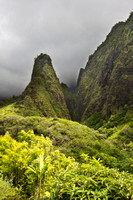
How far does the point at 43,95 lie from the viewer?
129 metres

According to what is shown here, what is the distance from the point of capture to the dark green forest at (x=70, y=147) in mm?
3863

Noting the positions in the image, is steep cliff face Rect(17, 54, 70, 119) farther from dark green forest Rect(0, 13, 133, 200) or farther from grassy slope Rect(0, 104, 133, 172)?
grassy slope Rect(0, 104, 133, 172)

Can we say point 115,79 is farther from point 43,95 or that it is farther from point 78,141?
point 78,141

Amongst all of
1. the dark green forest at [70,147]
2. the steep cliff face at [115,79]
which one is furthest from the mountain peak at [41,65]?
the steep cliff face at [115,79]

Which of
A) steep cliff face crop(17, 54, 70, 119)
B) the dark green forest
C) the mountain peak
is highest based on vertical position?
the mountain peak

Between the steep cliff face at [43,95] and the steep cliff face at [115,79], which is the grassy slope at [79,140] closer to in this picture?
the steep cliff face at [43,95]

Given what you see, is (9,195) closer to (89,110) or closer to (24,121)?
(24,121)

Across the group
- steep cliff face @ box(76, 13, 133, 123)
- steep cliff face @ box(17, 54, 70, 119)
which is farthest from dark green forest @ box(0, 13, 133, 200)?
steep cliff face @ box(17, 54, 70, 119)

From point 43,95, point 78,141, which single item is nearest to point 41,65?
point 43,95

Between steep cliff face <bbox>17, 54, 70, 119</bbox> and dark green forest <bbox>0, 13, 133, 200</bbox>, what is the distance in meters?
1.03

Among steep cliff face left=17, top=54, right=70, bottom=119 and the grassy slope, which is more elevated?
steep cliff face left=17, top=54, right=70, bottom=119

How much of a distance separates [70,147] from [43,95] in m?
101

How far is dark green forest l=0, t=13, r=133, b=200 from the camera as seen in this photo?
12.7 ft

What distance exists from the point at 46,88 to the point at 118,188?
152355 millimetres
